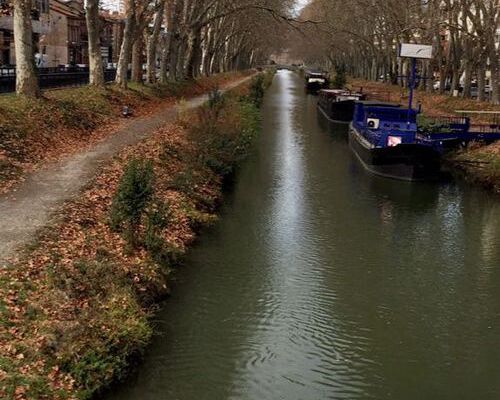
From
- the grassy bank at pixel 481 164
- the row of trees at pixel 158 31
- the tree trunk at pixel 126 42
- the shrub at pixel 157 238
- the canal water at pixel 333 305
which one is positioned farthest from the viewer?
the tree trunk at pixel 126 42

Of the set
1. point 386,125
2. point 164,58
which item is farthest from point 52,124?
point 164,58

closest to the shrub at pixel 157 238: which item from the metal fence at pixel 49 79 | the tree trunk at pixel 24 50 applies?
the tree trunk at pixel 24 50

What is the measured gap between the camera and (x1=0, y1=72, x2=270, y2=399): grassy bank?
7895mm

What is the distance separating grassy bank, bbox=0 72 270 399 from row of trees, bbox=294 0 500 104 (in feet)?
69.9

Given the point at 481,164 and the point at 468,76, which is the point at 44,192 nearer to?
the point at 481,164

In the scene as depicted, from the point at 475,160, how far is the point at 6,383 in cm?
2220

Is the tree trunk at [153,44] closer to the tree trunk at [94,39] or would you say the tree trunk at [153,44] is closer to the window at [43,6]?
the tree trunk at [94,39]

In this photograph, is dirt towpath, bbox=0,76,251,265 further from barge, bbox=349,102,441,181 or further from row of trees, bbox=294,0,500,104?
row of trees, bbox=294,0,500,104

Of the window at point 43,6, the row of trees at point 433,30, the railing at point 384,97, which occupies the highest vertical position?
the window at point 43,6

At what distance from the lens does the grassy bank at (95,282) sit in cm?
789

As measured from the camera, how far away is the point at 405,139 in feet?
82.5

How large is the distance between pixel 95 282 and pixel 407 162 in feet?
55.4

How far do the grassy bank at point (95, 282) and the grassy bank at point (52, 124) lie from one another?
199 centimetres

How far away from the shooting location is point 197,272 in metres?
13.4
